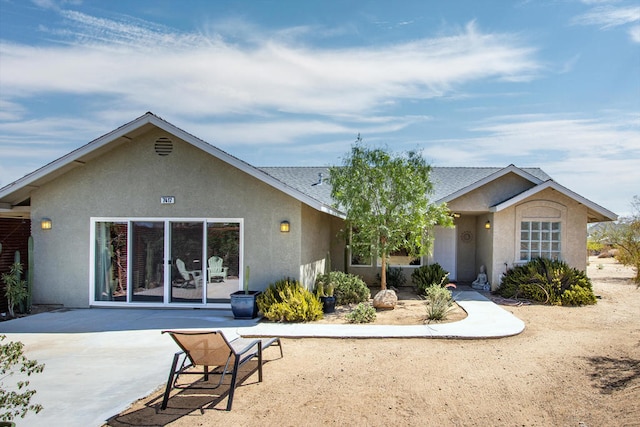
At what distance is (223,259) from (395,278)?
6.98 meters

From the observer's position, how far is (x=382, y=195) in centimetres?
1312

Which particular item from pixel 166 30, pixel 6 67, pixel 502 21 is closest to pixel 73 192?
pixel 6 67

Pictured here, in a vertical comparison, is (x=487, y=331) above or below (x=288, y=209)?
below

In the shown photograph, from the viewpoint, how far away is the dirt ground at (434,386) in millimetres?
5305

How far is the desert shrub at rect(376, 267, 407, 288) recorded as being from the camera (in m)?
16.5

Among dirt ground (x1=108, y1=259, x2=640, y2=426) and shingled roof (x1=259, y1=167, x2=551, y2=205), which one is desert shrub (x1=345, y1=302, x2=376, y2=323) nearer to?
dirt ground (x1=108, y1=259, x2=640, y2=426)

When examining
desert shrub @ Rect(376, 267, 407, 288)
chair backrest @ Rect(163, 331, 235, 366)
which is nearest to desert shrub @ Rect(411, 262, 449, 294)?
desert shrub @ Rect(376, 267, 407, 288)

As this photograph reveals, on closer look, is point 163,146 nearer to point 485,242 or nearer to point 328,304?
point 328,304

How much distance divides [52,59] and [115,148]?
2.81 meters

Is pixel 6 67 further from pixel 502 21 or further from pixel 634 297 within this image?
pixel 634 297

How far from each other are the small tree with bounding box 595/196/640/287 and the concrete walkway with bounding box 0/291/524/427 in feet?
10.4

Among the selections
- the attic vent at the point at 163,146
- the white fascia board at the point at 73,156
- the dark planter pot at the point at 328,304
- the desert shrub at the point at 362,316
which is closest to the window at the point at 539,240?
the desert shrub at the point at 362,316

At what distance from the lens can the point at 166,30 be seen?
39.1ft

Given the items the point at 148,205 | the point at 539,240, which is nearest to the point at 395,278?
the point at 539,240
